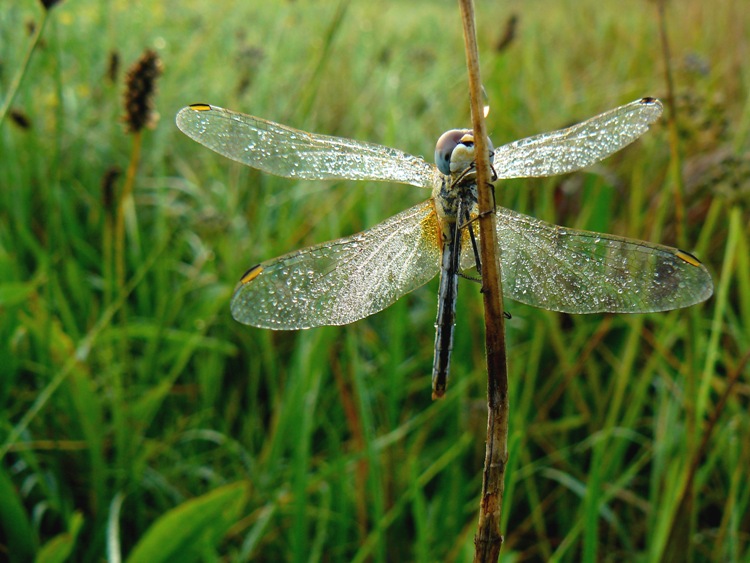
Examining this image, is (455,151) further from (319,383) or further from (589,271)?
(319,383)

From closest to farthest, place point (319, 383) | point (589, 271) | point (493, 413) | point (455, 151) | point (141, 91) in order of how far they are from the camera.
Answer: point (493, 413) → point (455, 151) → point (589, 271) → point (141, 91) → point (319, 383)

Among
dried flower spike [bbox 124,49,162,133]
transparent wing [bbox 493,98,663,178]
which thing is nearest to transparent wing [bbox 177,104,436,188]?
transparent wing [bbox 493,98,663,178]

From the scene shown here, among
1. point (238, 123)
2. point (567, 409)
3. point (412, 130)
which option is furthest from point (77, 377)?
point (412, 130)

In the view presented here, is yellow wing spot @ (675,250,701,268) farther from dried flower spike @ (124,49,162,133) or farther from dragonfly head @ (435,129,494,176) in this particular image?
dried flower spike @ (124,49,162,133)

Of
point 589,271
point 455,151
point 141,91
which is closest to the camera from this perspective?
A: point 455,151

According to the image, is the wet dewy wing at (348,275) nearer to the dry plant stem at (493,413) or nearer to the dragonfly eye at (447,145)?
the dragonfly eye at (447,145)

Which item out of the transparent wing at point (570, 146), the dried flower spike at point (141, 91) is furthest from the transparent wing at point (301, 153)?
the dried flower spike at point (141, 91)

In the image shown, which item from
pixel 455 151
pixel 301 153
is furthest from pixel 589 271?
pixel 301 153
